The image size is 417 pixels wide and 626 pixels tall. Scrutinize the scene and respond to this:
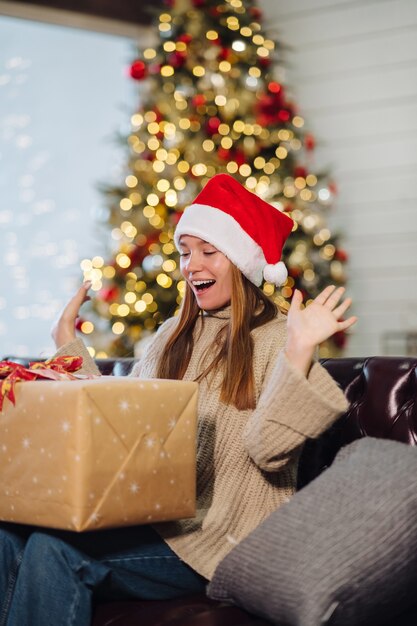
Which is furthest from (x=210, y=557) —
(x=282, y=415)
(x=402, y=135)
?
(x=402, y=135)

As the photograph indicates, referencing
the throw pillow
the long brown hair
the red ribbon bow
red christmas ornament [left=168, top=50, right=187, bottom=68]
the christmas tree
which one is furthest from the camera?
red christmas ornament [left=168, top=50, right=187, bottom=68]

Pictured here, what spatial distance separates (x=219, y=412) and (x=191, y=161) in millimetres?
3084

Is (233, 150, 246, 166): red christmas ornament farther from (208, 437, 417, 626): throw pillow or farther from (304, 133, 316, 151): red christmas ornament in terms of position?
(208, 437, 417, 626): throw pillow

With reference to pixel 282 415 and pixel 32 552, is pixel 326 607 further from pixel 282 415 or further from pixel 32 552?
pixel 32 552

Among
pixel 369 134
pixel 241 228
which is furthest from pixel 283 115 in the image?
pixel 241 228

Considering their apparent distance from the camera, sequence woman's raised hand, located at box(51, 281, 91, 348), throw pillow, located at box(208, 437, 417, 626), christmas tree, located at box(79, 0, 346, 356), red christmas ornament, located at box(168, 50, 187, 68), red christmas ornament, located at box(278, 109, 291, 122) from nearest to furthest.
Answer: throw pillow, located at box(208, 437, 417, 626), woman's raised hand, located at box(51, 281, 91, 348), christmas tree, located at box(79, 0, 346, 356), red christmas ornament, located at box(168, 50, 187, 68), red christmas ornament, located at box(278, 109, 291, 122)

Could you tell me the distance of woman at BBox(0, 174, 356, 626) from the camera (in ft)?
5.91

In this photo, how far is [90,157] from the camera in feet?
18.4

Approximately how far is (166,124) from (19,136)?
93 centimetres

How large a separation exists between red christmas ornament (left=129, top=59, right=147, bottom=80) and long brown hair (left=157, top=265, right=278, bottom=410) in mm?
3036

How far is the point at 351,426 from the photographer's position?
2.13 metres

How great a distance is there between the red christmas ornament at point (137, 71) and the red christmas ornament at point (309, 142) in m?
0.97

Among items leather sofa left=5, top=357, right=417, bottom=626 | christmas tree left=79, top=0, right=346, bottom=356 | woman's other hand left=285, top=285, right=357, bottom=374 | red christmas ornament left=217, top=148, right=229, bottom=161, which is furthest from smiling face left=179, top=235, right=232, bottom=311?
red christmas ornament left=217, top=148, right=229, bottom=161

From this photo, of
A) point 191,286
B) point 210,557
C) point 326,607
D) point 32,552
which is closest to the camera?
point 326,607
